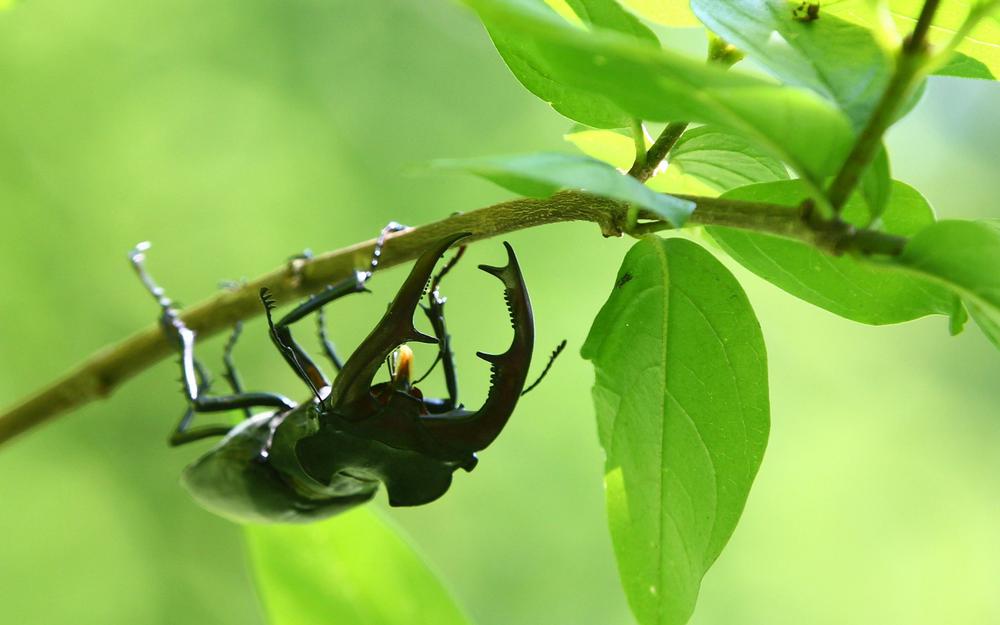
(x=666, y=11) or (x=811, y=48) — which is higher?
(x=666, y=11)

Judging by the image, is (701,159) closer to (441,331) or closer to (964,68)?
(964,68)

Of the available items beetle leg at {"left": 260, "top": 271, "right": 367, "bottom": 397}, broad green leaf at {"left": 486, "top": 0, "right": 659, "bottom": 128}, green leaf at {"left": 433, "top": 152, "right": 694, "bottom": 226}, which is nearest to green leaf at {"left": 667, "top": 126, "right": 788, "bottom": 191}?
broad green leaf at {"left": 486, "top": 0, "right": 659, "bottom": 128}

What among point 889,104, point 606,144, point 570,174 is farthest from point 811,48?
point 606,144

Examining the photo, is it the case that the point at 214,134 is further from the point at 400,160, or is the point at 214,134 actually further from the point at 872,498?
the point at 872,498

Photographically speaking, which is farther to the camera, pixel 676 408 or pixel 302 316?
pixel 302 316

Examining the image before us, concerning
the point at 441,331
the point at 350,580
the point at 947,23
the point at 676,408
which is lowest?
the point at 350,580

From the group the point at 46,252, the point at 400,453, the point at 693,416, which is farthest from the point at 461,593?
the point at 693,416

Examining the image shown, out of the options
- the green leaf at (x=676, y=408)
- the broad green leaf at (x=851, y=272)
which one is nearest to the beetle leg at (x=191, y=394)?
the green leaf at (x=676, y=408)
